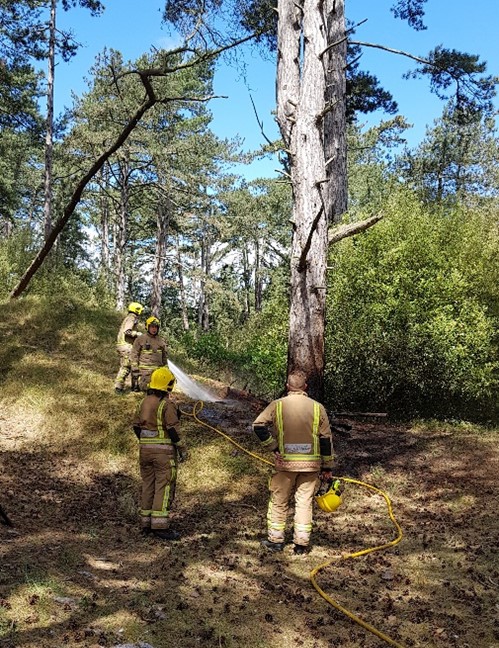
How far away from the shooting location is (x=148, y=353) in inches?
413

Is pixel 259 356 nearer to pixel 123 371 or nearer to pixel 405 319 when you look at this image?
pixel 405 319

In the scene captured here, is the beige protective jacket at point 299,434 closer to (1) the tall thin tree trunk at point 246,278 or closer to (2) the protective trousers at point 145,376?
(2) the protective trousers at point 145,376

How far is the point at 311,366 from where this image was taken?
8859mm

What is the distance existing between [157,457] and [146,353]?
4.12 metres

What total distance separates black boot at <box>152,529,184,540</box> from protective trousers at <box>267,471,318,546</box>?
44.7 inches

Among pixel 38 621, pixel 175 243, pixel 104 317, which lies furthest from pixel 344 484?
pixel 175 243

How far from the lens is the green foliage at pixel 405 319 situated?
13.2 m

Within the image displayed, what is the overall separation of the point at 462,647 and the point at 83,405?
304 inches

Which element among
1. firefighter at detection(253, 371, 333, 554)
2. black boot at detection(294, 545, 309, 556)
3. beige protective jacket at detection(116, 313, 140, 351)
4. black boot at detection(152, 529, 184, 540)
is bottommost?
black boot at detection(294, 545, 309, 556)

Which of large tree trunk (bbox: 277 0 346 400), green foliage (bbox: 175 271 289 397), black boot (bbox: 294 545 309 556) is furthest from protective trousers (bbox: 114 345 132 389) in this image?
black boot (bbox: 294 545 309 556)

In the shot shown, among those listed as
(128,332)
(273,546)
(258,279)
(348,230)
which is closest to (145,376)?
(128,332)

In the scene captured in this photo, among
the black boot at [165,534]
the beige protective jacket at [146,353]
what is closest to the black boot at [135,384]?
the beige protective jacket at [146,353]

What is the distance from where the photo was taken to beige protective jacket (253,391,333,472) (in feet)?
20.8

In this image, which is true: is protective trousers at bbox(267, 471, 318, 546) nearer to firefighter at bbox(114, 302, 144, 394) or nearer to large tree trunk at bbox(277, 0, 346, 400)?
large tree trunk at bbox(277, 0, 346, 400)
